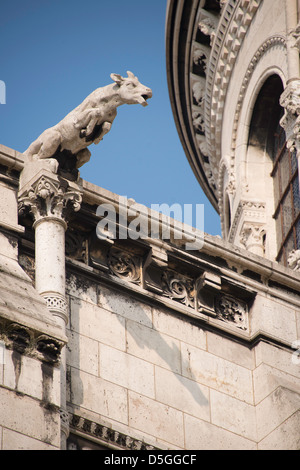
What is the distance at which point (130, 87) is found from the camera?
50.3 ft

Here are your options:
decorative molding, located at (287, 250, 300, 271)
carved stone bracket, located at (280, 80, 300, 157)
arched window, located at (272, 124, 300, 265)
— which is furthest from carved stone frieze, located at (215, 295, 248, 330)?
arched window, located at (272, 124, 300, 265)

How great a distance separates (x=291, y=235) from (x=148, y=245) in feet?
29.1

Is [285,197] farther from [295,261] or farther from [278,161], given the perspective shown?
[295,261]

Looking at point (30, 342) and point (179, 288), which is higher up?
point (179, 288)

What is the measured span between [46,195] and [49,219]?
308 millimetres

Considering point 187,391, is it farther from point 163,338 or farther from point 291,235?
point 291,235

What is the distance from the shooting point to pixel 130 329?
604 inches

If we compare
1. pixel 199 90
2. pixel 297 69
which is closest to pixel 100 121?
pixel 297 69

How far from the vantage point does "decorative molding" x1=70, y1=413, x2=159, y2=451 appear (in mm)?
13812

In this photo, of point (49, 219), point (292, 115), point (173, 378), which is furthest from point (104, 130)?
point (292, 115)

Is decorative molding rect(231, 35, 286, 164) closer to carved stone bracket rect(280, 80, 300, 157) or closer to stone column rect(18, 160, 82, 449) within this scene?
carved stone bracket rect(280, 80, 300, 157)

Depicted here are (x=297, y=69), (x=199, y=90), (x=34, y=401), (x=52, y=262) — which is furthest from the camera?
(x=199, y=90)

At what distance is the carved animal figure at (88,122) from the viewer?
15344mm

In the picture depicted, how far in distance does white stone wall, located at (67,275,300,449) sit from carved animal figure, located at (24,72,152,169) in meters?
1.62
